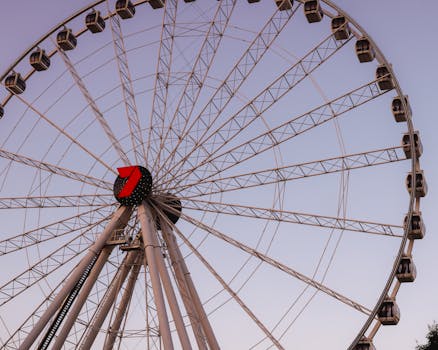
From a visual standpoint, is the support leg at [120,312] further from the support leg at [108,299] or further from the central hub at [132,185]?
the central hub at [132,185]

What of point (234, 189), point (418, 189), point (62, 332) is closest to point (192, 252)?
point (234, 189)

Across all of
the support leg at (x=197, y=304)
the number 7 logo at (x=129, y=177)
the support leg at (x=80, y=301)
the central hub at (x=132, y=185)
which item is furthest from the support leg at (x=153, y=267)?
the support leg at (x=80, y=301)

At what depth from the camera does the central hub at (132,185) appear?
1214 inches

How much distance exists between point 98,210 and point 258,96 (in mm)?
7040

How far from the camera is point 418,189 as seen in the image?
3002cm

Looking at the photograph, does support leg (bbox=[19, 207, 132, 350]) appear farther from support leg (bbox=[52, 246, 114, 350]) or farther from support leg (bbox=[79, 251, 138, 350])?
support leg (bbox=[79, 251, 138, 350])

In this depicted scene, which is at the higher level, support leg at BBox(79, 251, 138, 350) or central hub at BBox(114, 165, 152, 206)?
central hub at BBox(114, 165, 152, 206)

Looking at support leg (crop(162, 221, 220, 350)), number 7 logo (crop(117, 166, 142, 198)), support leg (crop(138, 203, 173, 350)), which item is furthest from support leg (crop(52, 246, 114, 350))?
support leg (crop(162, 221, 220, 350))

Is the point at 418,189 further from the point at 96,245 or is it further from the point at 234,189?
the point at 96,245

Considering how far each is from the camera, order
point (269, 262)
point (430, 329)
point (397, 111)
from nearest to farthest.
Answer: point (269, 262) < point (397, 111) < point (430, 329)

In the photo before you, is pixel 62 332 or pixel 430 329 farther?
pixel 430 329

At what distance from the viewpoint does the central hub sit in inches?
1214

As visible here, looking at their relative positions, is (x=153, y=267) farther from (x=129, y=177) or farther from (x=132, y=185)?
(x=129, y=177)

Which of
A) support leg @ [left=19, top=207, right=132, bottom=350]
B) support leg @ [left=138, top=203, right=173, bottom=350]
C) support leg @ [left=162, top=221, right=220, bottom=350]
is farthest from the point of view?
support leg @ [left=162, top=221, right=220, bottom=350]
